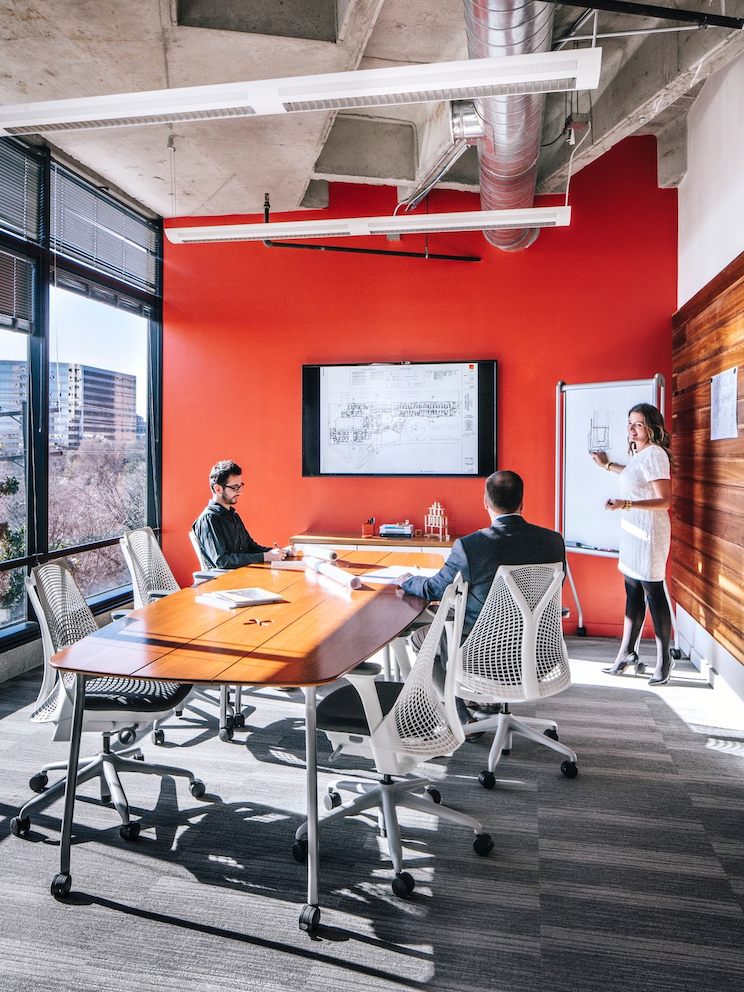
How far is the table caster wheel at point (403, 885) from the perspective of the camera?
8.32 feet

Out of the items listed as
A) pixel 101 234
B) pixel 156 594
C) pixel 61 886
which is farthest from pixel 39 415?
pixel 61 886

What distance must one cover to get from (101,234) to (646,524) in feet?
15.8

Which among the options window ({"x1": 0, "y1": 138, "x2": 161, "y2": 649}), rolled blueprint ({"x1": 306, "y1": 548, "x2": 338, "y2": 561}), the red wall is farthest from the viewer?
the red wall

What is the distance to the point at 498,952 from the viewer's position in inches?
89.7

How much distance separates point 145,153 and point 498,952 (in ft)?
16.9

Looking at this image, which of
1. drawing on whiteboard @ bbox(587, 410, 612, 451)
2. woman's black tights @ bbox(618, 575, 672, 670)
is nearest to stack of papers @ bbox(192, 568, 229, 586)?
woman's black tights @ bbox(618, 575, 672, 670)

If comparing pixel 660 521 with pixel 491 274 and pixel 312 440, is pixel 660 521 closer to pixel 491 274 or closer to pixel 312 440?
pixel 491 274

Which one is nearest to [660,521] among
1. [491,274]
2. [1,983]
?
[491,274]

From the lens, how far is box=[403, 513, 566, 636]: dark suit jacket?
3230 mm

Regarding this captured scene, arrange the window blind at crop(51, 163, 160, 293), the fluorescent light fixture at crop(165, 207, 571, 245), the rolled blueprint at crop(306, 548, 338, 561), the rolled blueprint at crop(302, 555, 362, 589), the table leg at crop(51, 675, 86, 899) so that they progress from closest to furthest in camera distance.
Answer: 1. the table leg at crop(51, 675, 86, 899)
2. the rolled blueprint at crop(302, 555, 362, 589)
3. the fluorescent light fixture at crop(165, 207, 571, 245)
4. the rolled blueprint at crop(306, 548, 338, 561)
5. the window blind at crop(51, 163, 160, 293)

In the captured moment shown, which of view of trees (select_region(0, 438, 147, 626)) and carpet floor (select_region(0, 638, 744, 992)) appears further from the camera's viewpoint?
view of trees (select_region(0, 438, 147, 626))

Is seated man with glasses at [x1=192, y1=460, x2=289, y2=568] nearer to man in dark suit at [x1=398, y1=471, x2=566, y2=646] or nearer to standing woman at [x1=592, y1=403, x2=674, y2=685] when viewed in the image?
man in dark suit at [x1=398, y1=471, x2=566, y2=646]

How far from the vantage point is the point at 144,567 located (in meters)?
4.25

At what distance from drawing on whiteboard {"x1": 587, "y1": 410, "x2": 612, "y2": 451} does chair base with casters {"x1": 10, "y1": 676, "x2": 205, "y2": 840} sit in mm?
3798
